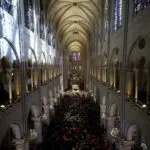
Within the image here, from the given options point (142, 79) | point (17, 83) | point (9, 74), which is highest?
point (9, 74)

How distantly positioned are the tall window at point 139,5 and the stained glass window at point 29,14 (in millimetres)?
8166

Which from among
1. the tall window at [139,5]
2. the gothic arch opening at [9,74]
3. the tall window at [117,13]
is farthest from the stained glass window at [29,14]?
the tall window at [139,5]

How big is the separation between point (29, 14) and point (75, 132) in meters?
13.0

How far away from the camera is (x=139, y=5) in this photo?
8828mm

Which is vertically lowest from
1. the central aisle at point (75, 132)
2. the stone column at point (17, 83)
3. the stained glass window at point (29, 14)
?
the central aisle at point (75, 132)

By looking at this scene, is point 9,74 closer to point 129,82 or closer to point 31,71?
point 31,71

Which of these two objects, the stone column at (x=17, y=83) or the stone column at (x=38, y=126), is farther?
the stone column at (x=38, y=126)

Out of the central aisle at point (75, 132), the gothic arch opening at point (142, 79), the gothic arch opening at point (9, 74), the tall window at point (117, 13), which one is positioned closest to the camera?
the gothic arch opening at point (142, 79)

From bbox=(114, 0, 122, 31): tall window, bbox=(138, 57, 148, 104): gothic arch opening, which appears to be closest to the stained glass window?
bbox=(114, 0, 122, 31): tall window

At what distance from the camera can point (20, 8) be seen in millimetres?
10953

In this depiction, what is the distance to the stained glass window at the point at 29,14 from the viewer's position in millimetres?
12970

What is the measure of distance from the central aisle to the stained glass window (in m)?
10.9

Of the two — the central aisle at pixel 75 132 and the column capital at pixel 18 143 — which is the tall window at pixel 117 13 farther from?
the column capital at pixel 18 143

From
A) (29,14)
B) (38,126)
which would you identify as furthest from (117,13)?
(38,126)
